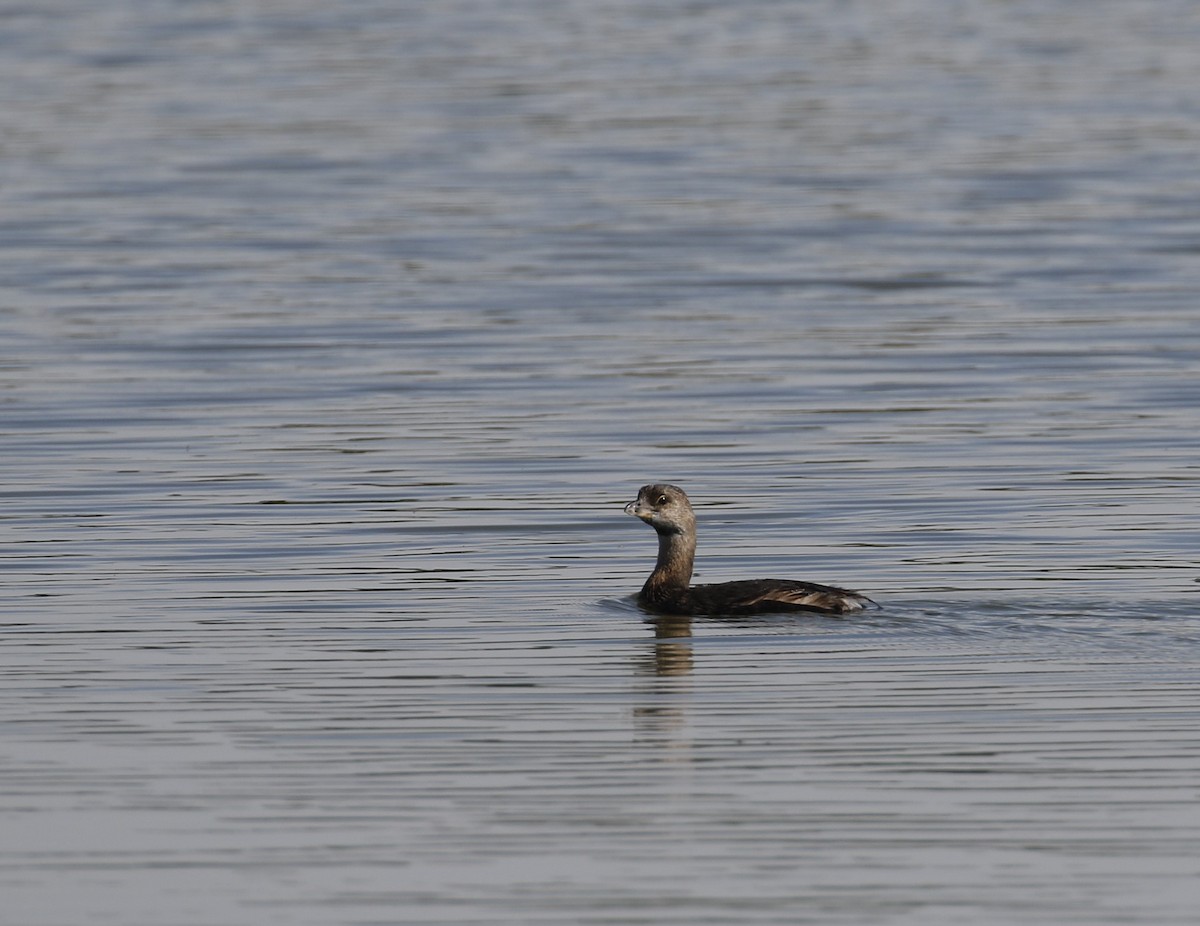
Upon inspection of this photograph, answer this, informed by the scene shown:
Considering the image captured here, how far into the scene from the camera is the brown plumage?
44.7 ft

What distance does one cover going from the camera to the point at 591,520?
17125 mm

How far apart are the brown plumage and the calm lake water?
0.16 m

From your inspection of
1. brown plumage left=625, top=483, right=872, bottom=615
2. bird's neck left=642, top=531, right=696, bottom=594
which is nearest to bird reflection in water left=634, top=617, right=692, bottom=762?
brown plumage left=625, top=483, right=872, bottom=615

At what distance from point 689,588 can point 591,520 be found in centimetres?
261

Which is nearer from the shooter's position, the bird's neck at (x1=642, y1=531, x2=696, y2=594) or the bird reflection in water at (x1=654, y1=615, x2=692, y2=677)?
the bird reflection in water at (x1=654, y1=615, x2=692, y2=677)

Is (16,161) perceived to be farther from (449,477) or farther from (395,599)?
(395,599)

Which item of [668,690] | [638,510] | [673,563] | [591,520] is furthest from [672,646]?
[591,520]

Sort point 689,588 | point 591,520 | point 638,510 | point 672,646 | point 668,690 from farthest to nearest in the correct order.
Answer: point 591,520, point 638,510, point 689,588, point 672,646, point 668,690

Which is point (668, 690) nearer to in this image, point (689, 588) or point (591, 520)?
point (689, 588)

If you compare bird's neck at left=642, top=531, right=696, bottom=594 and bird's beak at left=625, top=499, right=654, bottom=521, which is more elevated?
bird's beak at left=625, top=499, right=654, bottom=521

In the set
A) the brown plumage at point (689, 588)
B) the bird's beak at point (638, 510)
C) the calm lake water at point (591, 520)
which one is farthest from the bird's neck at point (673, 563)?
the calm lake water at point (591, 520)

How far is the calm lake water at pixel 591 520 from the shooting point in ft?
31.3

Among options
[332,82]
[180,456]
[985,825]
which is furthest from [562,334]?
[332,82]

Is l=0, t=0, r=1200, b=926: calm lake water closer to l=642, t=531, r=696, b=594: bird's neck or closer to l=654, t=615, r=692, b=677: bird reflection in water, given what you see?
l=654, t=615, r=692, b=677: bird reflection in water
